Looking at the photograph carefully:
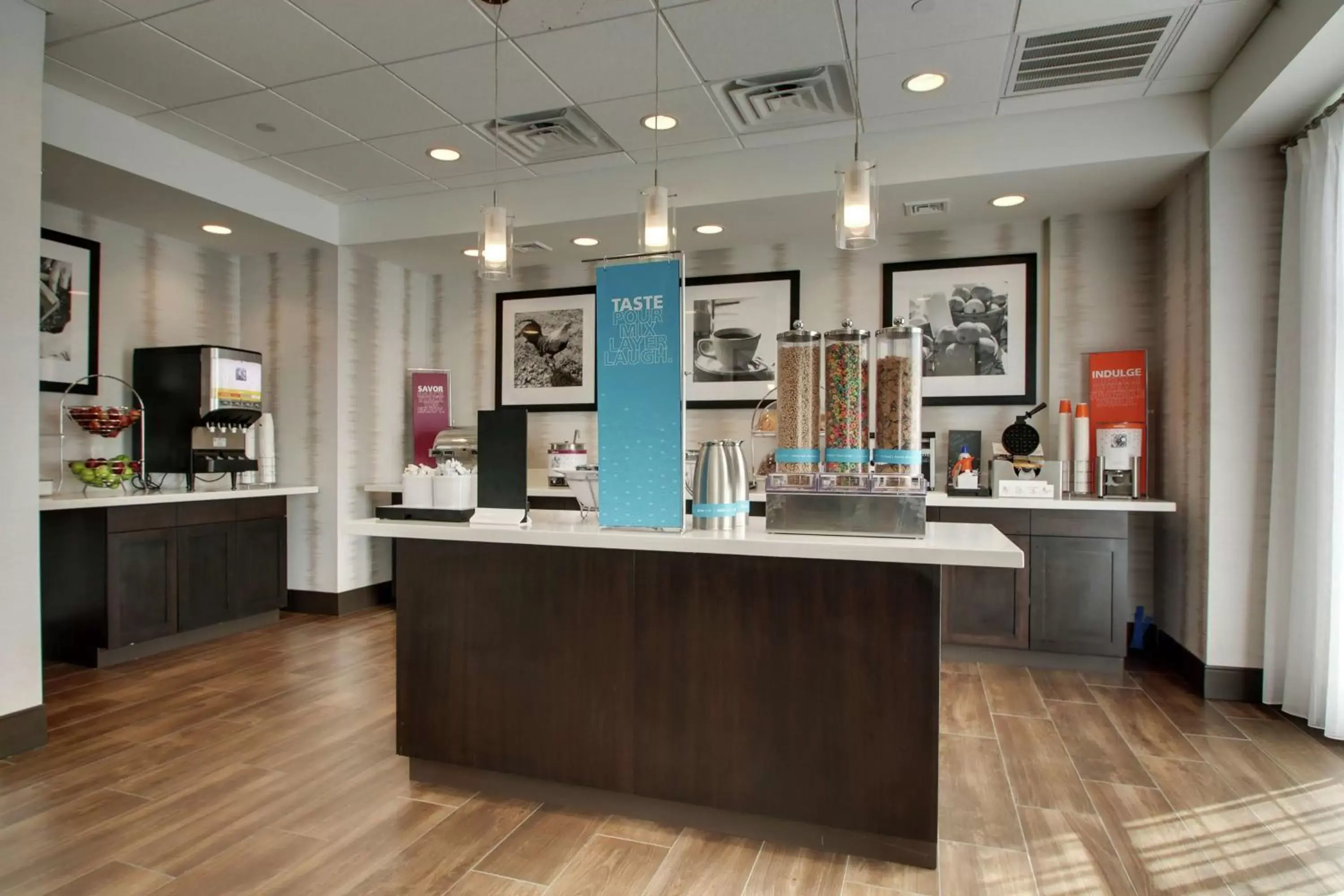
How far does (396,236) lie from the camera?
5.40 meters

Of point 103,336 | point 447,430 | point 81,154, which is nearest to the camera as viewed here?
point 81,154

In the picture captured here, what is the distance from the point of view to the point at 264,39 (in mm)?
3336

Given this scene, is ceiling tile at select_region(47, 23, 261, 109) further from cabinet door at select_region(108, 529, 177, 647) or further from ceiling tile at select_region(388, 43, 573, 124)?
cabinet door at select_region(108, 529, 177, 647)

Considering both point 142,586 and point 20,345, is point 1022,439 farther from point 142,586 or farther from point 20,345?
point 142,586

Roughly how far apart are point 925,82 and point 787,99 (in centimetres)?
67

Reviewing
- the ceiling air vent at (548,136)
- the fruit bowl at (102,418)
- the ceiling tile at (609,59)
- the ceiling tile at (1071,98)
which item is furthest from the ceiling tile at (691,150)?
the fruit bowl at (102,418)

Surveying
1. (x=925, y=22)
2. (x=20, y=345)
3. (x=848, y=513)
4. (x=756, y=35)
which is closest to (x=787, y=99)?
(x=756, y=35)

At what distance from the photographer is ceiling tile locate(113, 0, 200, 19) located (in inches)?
120

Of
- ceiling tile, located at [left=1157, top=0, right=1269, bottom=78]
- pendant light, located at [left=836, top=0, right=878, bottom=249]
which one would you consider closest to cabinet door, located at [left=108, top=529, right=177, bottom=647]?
pendant light, located at [left=836, top=0, right=878, bottom=249]

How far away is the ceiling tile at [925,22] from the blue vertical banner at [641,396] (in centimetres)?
158

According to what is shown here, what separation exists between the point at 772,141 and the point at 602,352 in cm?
250

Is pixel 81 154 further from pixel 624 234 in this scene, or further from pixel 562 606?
pixel 562 606

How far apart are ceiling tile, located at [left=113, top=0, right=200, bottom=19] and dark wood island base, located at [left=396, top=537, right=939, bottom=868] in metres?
2.42

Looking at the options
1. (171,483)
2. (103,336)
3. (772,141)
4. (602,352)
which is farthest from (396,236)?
(602,352)
